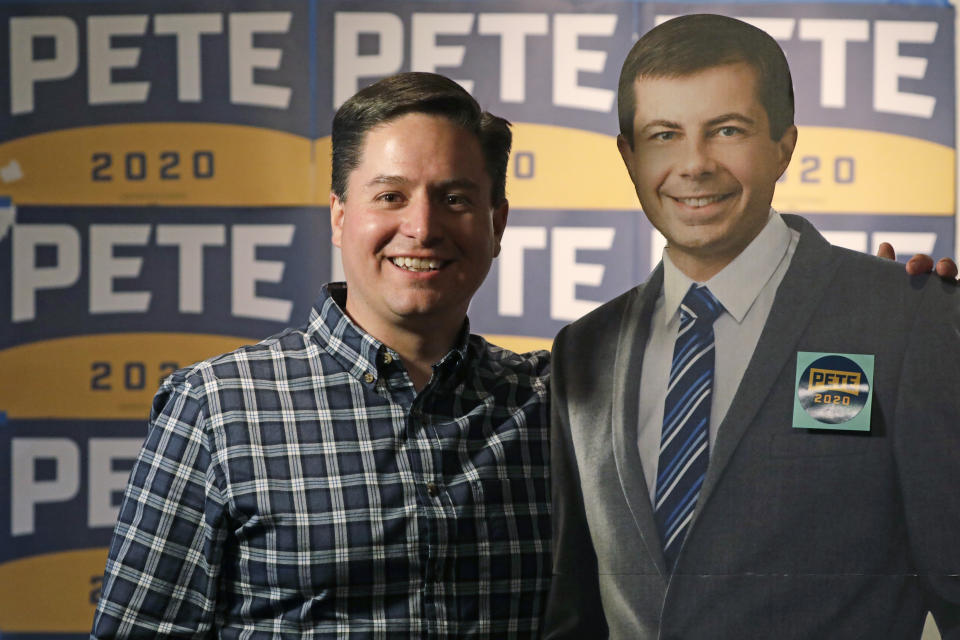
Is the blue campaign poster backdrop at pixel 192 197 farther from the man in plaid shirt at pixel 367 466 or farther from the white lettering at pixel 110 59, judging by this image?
the man in plaid shirt at pixel 367 466

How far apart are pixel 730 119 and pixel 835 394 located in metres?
0.46

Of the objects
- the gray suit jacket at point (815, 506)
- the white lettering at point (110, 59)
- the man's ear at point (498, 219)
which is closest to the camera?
the gray suit jacket at point (815, 506)

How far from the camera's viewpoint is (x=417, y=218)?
1485mm

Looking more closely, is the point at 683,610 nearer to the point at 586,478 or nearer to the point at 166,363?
the point at 586,478

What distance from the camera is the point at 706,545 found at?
146 cm

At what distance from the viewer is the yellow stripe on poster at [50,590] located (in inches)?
94.7

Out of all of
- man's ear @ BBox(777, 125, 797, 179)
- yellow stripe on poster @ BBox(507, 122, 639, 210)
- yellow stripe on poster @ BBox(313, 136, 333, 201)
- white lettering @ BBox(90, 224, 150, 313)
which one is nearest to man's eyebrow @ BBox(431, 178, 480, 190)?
man's ear @ BBox(777, 125, 797, 179)

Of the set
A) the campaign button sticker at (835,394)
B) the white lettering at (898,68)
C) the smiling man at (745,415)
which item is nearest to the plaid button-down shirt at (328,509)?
the smiling man at (745,415)

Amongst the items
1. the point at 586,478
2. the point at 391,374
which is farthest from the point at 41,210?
the point at 586,478

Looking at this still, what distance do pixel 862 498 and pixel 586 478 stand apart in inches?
16.7

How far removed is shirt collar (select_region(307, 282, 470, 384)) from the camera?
5.03 ft

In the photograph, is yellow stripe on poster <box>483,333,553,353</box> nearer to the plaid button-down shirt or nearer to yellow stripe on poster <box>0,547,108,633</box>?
the plaid button-down shirt

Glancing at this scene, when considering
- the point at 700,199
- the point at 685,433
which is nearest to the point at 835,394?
the point at 685,433

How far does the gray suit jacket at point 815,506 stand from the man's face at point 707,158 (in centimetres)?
12
